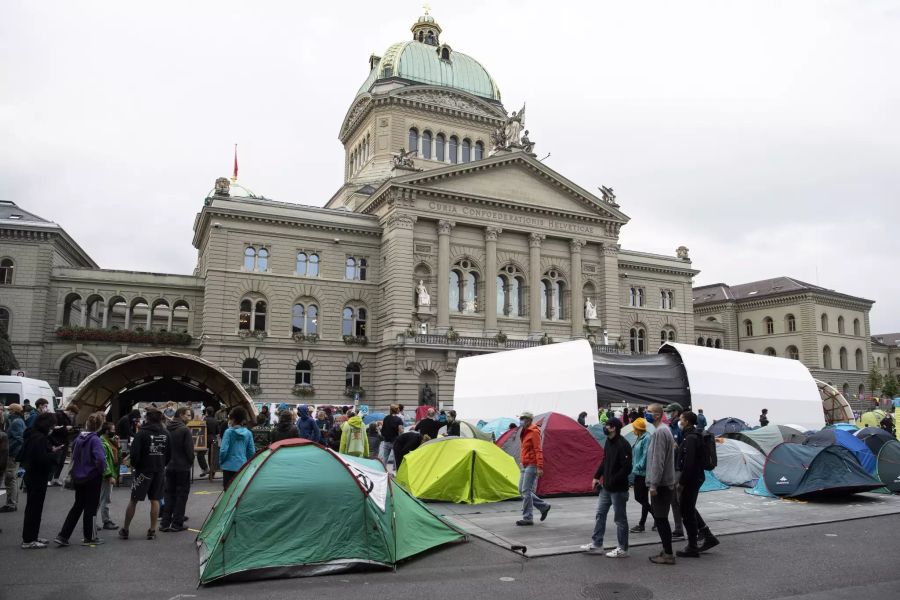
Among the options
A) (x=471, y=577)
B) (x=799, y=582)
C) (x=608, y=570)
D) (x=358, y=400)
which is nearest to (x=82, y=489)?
(x=471, y=577)

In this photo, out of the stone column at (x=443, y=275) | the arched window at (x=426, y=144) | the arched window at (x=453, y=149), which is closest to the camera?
the stone column at (x=443, y=275)

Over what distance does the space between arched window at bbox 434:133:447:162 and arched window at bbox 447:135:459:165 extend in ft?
2.17

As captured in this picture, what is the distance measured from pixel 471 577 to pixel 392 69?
56.4m

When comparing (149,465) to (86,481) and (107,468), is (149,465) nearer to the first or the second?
(86,481)

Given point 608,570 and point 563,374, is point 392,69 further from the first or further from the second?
point 608,570

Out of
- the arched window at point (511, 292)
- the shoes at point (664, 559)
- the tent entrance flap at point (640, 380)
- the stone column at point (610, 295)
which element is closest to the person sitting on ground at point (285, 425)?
the shoes at point (664, 559)

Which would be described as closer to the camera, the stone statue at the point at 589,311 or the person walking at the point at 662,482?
the person walking at the point at 662,482

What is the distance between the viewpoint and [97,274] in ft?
158

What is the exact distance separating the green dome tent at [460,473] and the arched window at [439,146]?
149 feet

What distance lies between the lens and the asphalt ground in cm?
863

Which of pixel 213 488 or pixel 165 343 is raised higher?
pixel 165 343

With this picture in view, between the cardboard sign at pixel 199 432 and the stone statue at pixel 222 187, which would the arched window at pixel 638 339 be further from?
the cardboard sign at pixel 199 432

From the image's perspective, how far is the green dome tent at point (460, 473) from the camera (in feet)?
50.9

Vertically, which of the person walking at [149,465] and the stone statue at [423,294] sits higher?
the stone statue at [423,294]
